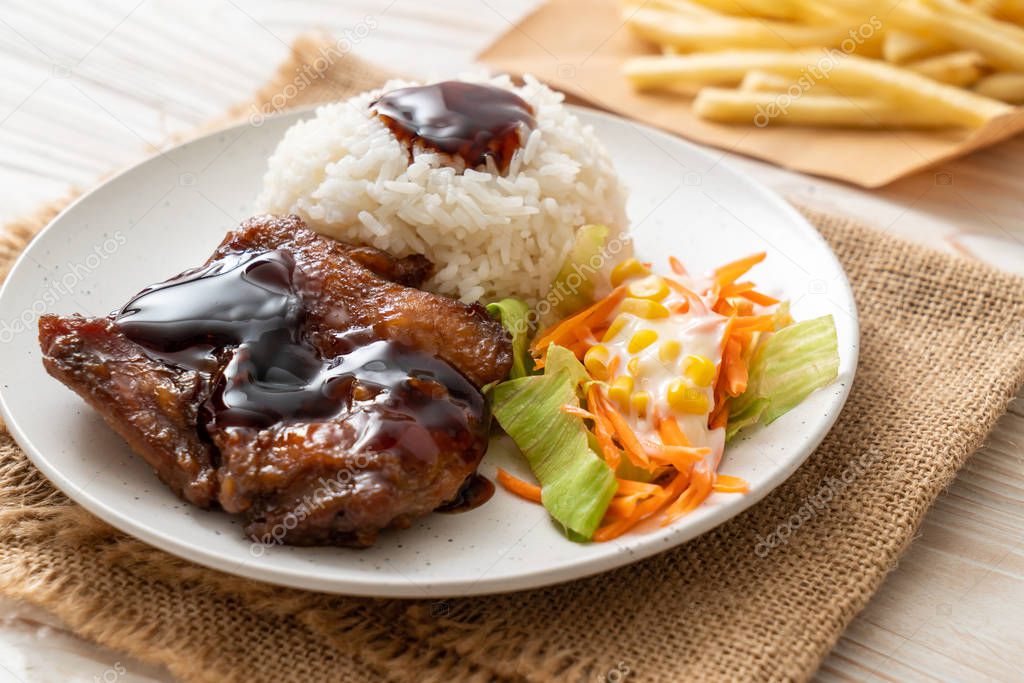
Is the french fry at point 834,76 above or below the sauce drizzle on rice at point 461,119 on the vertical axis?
below

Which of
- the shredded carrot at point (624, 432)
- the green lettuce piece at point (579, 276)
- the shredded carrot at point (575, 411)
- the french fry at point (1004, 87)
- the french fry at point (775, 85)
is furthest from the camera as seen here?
the french fry at point (775, 85)

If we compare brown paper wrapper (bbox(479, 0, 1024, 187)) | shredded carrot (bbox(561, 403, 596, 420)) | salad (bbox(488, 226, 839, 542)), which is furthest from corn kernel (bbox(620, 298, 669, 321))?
brown paper wrapper (bbox(479, 0, 1024, 187))

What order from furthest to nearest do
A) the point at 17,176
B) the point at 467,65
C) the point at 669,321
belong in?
the point at 467,65, the point at 17,176, the point at 669,321

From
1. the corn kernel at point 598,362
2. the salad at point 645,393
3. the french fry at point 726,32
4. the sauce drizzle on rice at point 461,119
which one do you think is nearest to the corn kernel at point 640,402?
the salad at point 645,393

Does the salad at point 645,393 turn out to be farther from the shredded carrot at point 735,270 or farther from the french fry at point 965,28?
the french fry at point 965,28

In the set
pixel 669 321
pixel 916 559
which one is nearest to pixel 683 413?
pixel 669 321

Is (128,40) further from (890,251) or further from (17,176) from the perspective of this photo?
(890,251)

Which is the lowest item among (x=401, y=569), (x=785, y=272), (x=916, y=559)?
(x=916, y=559)
